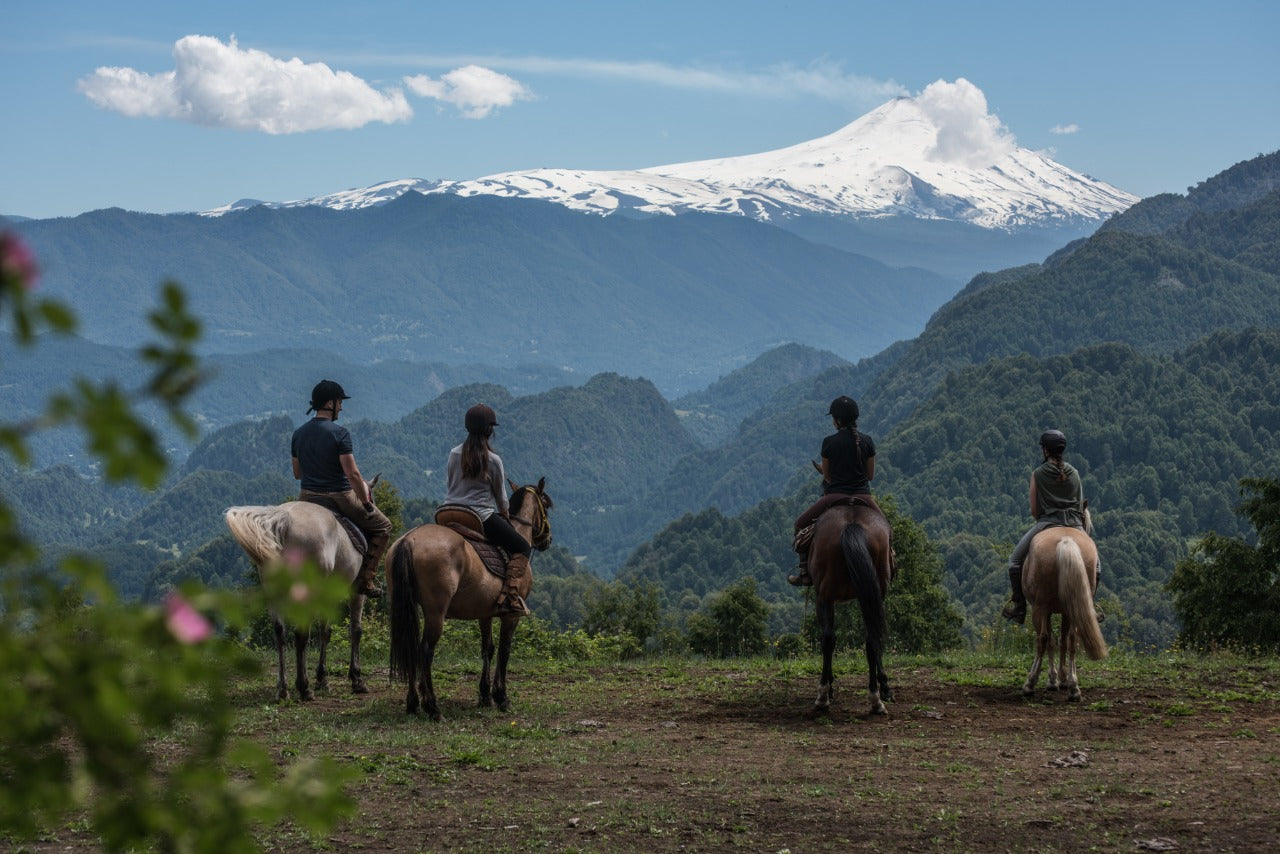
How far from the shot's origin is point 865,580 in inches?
468

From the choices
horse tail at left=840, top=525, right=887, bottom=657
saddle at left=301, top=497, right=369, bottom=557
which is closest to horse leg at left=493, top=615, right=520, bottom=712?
saddle at left=301, top=497, right=369, bottom=557

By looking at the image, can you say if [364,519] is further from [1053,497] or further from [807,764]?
[1053,497]

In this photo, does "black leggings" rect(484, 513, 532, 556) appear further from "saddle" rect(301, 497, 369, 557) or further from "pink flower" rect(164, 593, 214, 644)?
"pink flower" rect(164, 593, 214, 644)

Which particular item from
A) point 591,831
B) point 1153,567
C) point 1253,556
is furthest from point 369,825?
point 1153,567

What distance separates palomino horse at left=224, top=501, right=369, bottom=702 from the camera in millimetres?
12164

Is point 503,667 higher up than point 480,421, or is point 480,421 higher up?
point 480,421

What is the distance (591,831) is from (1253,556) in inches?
1039

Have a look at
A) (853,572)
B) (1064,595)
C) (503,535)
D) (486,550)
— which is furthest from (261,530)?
(1064,595)

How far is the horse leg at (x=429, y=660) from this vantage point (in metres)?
11.5

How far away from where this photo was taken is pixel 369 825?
788 cm

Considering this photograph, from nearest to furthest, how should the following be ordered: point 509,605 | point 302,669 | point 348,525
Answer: point 509,605, point 302,669, point 348,525

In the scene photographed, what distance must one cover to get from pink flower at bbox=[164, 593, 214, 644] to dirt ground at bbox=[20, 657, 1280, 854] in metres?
5.35

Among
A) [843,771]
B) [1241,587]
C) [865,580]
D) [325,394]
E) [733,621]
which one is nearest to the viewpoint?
[843,771]

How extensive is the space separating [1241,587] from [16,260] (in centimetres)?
3088
